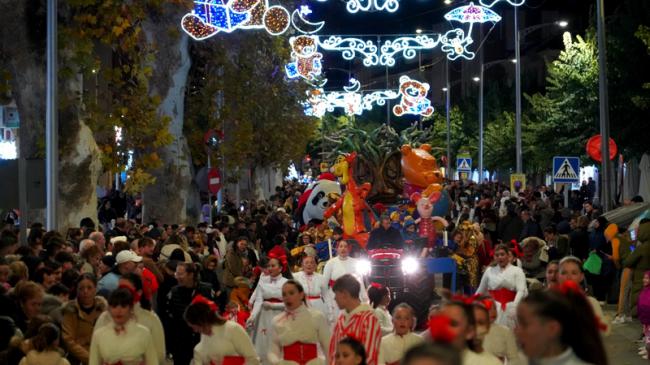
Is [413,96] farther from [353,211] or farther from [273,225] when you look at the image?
[353,211]

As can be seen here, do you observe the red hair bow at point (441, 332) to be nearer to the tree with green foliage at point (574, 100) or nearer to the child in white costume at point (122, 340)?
the child in white costume at point (122, 340)

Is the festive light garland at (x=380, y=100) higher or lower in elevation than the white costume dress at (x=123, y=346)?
higher

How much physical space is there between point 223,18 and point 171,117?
5.02 metres

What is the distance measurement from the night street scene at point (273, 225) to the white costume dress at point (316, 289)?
2 centimetres

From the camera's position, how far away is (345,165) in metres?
23.8

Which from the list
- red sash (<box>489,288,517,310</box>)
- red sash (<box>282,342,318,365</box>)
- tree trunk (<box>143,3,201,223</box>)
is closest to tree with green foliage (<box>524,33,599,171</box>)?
tree trunk (<box>143,3,201,223</box>)

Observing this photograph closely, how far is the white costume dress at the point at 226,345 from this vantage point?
32.4ft

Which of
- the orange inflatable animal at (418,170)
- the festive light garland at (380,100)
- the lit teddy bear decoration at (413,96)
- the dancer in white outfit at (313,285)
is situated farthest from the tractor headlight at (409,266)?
the lit teddy bear decoration at (413,96)

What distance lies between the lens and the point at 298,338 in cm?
1030

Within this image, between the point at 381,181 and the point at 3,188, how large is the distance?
10801 millimetres

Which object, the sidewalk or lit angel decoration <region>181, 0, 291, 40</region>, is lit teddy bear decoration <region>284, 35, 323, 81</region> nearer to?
lit angel decoration <region>181, 0, 291, 40</region>

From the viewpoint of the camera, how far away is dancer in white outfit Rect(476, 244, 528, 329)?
45.3 feet

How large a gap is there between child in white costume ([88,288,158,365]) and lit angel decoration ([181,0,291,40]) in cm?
1604

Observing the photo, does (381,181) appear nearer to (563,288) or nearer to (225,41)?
(225,41)
